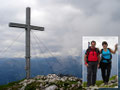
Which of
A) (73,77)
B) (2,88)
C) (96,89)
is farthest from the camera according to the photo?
(73,77)

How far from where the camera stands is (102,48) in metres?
13.2

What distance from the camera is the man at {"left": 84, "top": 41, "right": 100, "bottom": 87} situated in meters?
13.0

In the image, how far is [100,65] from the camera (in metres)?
13.0

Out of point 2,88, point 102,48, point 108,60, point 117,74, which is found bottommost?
point 2,88

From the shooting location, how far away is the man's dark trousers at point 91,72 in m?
12.9

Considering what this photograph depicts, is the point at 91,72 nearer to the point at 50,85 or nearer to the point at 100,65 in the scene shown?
the point at 100,65

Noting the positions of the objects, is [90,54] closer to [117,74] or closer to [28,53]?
[117,74]

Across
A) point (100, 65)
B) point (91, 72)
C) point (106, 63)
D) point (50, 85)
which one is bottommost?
point (50, 85)

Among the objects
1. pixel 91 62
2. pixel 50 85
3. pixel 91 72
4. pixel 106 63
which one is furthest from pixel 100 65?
pixel 50 85

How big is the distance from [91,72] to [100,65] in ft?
2.93

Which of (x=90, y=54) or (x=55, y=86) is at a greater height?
(x=90, y=54)

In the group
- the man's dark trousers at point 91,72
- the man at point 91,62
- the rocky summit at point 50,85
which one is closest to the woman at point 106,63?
the man at point 91,62

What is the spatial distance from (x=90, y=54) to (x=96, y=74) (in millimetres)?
1610

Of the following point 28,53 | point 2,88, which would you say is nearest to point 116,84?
point 28,53
